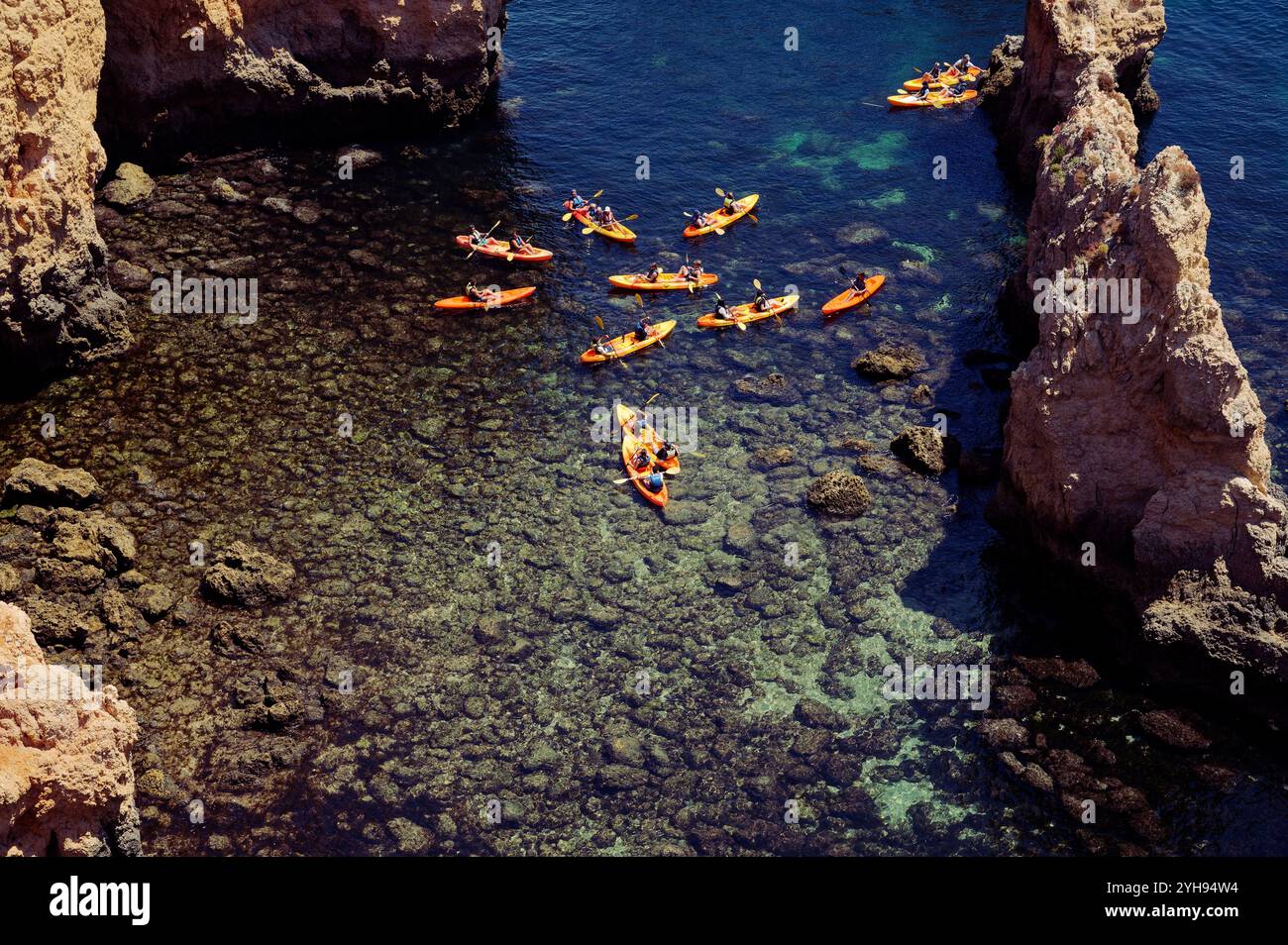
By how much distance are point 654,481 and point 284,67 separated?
31.7m

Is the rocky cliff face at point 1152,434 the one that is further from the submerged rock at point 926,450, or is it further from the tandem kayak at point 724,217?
the tandem kayak at point 724,217

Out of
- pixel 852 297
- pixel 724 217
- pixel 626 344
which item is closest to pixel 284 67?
pixel 724 217

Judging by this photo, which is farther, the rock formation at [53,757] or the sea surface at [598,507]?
the sea surface at [598,507]

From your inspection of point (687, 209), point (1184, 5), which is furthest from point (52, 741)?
point (1184, 5)

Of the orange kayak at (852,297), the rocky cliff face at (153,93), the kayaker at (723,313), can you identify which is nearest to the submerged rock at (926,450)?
the orange kayak at (852,297)

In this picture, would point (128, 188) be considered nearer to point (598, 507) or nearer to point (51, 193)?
point (51, 193)

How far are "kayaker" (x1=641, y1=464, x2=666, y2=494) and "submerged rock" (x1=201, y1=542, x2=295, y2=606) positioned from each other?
13.2 m

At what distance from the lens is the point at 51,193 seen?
4534cm

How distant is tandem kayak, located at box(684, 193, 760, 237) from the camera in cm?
5986

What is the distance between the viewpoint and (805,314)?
55.1 meters

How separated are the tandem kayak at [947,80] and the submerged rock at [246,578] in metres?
48.3

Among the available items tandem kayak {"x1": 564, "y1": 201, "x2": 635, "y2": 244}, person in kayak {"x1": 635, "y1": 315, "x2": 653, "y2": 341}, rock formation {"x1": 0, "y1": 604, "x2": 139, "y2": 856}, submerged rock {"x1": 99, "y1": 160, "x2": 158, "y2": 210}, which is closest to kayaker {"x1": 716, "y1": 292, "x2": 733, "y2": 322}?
person in kayak {"x1": 635, "y1": 315, "x2": 653, "y2": 341}

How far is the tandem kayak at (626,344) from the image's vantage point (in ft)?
170

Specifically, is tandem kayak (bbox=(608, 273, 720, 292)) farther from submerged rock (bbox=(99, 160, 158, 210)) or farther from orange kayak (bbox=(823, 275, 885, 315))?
submerged rock (bbox=(99, 160, 158, 210))
